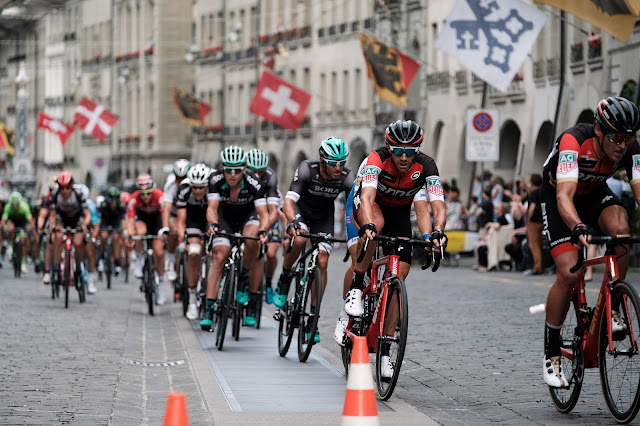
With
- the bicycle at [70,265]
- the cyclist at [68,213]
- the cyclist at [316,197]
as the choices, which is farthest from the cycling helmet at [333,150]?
the cyclist at [68,213]

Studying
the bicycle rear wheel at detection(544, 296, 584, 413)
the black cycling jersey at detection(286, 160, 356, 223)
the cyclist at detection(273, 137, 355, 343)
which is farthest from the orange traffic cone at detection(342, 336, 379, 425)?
the black cycling jersey at detection(286, 160, 356, 223)

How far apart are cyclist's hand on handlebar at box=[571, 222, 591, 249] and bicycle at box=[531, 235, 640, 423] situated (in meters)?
0.05

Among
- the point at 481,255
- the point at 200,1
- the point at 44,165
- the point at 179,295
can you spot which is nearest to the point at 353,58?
the point at 200,1

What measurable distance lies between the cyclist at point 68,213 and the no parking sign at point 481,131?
13.3 metres

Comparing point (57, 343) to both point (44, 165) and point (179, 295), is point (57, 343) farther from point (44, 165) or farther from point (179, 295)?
point (44, 165)

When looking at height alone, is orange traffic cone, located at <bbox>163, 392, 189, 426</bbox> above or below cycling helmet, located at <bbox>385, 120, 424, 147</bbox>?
below

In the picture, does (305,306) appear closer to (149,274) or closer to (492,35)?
(149,274)

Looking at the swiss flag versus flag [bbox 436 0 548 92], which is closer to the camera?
flag [bbox 436 0 548 92]

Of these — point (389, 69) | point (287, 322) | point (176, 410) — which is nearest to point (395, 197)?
point (287, 322)

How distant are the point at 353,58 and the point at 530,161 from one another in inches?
840

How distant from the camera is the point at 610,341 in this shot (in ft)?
30.0

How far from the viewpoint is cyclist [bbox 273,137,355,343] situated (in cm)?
1368

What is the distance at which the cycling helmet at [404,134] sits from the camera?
10828 mm

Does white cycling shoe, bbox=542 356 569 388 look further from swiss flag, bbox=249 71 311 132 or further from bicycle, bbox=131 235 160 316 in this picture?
swiss flag, bbox=249 71 311 132
